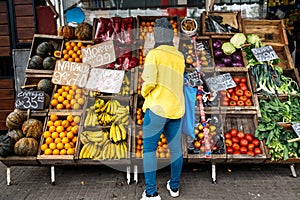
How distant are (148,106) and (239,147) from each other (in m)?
1.58

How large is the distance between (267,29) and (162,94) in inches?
A: 130

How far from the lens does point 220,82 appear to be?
465 centimetres

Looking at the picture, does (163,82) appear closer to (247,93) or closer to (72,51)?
(247,93)

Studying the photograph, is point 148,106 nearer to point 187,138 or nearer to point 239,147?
point 187,138

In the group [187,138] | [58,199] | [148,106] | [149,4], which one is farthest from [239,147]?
[149,4]

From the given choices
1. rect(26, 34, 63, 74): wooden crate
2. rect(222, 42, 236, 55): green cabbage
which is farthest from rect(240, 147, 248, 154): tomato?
rect(26, 34, 63, 74): wooden crate

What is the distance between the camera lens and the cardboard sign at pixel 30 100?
14.4 ft

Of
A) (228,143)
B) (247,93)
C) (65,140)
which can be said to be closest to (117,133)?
(65,140)

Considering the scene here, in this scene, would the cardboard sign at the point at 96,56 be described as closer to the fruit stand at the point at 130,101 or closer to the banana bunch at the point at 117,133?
the fruit stand at the point at 130,101

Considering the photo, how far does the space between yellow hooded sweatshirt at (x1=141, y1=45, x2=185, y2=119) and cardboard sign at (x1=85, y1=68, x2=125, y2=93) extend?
1.18 meters

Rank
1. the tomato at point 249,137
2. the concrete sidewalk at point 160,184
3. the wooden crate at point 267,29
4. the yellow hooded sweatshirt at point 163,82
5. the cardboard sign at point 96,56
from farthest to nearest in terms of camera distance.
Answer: the wooden crate at point 267,29 < the cardboard sign at point 96,56 < the tomato at point 249,137 < the concrete sidewalk at point 160,184 < the yellow hooded sweatshirt at point 163,82

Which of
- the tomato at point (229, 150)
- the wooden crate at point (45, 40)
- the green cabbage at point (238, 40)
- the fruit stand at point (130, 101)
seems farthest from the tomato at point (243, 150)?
the wooden crate at point (45, 40)

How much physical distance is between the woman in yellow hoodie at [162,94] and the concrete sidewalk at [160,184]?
0.65 m

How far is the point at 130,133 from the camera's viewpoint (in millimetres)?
4172
